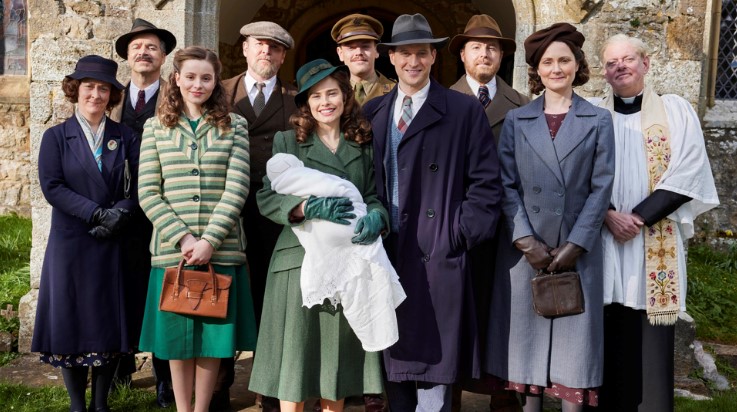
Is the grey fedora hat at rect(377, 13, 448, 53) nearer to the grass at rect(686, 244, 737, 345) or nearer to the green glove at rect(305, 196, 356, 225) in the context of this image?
the green glove at rect(305, 196, 356, 225)

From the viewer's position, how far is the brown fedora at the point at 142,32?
417 cm

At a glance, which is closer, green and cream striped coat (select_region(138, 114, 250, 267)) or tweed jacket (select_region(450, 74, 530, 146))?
green and cream striped coat (select_region(138, 114, 250, 267))

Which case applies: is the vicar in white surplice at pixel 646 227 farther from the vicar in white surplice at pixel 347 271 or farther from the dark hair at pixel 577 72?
the vicar in white surplice at pixel 347 271

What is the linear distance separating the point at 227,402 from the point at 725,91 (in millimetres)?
6638

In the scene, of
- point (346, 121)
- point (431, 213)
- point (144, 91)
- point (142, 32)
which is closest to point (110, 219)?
point (144, 91)

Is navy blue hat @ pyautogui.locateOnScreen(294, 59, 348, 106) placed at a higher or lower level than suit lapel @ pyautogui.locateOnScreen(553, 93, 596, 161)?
higher

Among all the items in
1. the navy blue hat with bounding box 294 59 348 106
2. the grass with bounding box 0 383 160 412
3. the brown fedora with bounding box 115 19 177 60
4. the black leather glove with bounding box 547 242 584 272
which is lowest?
Answer: the grass with bounding box 0 383 160 412

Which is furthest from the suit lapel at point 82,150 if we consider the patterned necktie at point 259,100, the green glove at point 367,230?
the green glove at point 367,230

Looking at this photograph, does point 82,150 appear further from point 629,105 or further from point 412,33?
point 629,105

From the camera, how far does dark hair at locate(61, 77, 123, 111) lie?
3783mm

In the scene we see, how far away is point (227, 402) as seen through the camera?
164 inches

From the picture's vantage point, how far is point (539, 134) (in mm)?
3350

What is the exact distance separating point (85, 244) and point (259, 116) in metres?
1.10

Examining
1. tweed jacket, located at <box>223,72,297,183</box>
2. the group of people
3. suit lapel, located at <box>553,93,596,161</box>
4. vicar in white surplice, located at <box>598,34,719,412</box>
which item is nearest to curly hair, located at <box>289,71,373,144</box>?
the group of people
